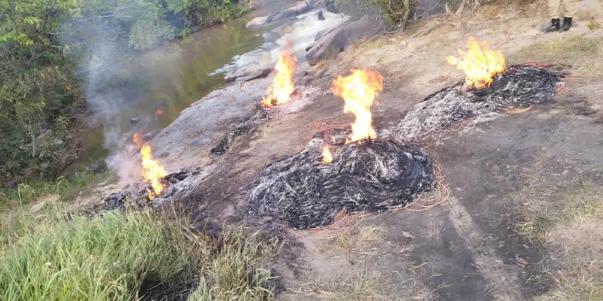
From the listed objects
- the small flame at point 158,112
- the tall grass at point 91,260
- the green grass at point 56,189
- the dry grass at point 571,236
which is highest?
the tall grass at point 91,260

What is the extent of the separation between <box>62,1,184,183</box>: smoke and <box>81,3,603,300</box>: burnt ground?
14.2 feet

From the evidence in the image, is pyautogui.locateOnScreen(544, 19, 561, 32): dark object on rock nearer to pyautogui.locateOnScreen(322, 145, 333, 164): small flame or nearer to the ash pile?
pyautogui.locateOnScreen(322, 145, 333, 164): small flame

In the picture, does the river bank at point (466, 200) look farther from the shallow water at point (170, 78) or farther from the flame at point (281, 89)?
the shallow water at point (170, 78)

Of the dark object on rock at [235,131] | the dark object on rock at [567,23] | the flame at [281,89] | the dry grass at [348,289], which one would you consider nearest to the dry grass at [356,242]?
the dry grass at [348,289]

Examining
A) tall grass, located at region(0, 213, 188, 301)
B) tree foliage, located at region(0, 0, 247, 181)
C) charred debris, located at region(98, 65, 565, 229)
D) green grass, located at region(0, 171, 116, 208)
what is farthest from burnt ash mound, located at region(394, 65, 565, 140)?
tree foliage, located at region(0, 0, 247, 181)

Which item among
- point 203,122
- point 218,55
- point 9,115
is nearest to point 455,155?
point 203,122

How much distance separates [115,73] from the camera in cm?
2780

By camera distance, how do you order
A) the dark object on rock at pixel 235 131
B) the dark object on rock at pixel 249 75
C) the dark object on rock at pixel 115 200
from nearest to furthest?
the dark object on rock at pixel 115 200
the dark object on rock at pixel 235 131
the dark object on rock at pixel 249 75

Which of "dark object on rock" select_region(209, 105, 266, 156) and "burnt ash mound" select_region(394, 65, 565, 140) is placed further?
"dark object on rock" select_region(209, 105, 266, 156)

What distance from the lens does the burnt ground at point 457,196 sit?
6.40m

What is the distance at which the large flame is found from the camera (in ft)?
37.4

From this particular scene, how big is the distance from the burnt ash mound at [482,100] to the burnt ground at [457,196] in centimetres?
35

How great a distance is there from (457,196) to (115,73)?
25522 mm

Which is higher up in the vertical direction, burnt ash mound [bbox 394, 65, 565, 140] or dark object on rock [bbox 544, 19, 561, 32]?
dark object on rock [bbox 544, 19, 561, 32]
